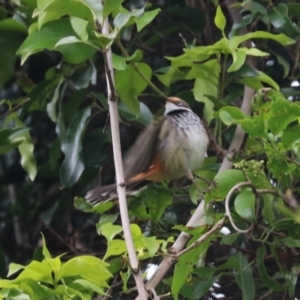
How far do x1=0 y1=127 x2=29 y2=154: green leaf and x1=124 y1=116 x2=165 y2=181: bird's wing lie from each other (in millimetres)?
403

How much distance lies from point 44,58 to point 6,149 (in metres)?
0.74

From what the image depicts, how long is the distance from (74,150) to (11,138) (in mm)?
257

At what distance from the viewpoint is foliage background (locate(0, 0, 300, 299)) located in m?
2.51

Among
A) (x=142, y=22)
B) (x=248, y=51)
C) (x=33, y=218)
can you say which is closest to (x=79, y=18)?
(x=142, y=22)

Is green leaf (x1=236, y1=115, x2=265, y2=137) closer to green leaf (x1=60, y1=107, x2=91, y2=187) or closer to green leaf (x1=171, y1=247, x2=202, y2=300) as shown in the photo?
green leaf (x1=171, y1=247, x2=202, y2=300)

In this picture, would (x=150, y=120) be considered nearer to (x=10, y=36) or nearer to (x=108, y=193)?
(x=108, y=193)

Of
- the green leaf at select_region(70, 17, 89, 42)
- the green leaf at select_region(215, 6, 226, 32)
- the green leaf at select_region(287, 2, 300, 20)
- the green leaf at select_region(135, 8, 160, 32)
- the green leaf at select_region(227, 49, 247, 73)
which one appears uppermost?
the green leaf at select_region(70, 17, 89, 42)

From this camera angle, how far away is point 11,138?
10.6ft

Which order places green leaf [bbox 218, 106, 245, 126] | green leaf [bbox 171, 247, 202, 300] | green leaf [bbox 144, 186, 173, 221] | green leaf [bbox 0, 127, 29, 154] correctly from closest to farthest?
green leaf [bbox 218, 106, 245, 126]
green leaf [bbox 171, 247, 202, 300]
green leaf [bbox 144, 186, 173, 221]
green leaf [bbox 0, 127, 29, 154]

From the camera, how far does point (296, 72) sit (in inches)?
143

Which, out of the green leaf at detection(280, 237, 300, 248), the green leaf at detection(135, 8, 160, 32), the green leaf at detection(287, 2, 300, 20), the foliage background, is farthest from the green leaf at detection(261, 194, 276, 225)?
the green leaf at detection(287, 2, 300, 20)

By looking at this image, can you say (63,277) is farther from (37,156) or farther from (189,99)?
(37,156)

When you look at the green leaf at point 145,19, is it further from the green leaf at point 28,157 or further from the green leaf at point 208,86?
the green leaf at point 28,157

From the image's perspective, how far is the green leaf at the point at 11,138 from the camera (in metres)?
3.21
